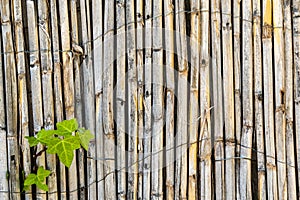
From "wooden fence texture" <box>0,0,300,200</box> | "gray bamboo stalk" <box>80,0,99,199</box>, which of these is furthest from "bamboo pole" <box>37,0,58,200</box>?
"gray bamboo stalk" <box>80,0,99,199</box>

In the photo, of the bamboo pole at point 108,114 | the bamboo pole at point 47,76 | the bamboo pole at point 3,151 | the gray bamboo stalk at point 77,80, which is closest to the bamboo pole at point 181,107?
the bamboo pole at point 108,114

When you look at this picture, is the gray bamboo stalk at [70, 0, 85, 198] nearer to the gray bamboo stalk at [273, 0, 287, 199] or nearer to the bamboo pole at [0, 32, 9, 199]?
the bamboo pole at [0, 32, 9, 199]

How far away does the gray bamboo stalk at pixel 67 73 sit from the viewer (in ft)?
5.20

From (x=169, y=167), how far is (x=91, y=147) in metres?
0.29

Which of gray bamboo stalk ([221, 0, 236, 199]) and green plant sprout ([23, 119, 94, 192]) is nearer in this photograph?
green plant sprout ([23, 119, 94, 192])

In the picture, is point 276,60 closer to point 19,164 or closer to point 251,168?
point 251,168

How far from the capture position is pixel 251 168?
Result: 1.65 meters

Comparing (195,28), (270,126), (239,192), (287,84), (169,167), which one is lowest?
(239,192)

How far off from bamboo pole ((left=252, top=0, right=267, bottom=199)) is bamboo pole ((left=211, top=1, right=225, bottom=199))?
127mm

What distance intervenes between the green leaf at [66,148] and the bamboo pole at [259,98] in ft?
2.12

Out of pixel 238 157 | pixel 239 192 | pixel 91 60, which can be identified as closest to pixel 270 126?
pixel 238 157

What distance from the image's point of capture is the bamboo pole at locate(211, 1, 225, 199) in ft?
5.28

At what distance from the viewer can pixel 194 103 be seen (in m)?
1.62

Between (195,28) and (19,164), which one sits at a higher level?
(195,28)
